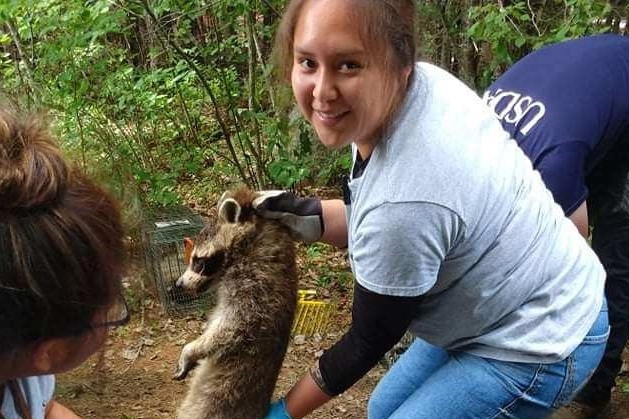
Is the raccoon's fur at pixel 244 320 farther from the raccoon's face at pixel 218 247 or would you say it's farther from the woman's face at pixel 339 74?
the woman's face at pixel 339 74

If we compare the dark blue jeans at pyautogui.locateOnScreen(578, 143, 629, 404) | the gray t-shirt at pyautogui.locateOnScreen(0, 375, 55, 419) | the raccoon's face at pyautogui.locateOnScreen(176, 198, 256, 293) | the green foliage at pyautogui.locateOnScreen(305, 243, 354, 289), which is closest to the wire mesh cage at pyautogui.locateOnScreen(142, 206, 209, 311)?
the green foliage at pyautogui.locateOnScreen(305, 243, 354, 289)

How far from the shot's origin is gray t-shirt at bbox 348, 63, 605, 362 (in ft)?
5.12

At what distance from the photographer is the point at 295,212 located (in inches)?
102

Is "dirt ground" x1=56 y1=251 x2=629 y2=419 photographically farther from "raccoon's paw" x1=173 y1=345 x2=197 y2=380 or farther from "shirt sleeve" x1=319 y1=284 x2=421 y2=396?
"shirt sleeve" x1=319 y1=284 x2=421 y2=396

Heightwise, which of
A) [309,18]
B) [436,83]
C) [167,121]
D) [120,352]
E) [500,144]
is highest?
[309,18]

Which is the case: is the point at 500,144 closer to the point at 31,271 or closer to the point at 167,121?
the point at 31,271

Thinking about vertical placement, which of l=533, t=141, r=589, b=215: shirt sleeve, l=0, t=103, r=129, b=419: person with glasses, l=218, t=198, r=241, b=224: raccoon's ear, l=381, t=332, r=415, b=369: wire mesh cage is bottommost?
l=381, t=332, r=415, b=369: wire mesh cage

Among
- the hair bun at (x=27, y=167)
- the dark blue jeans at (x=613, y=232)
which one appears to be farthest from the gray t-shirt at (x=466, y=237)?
the dark blue jeans at (x=613, y=232)

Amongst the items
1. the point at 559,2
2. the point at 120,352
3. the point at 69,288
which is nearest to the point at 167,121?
the point at 120,352

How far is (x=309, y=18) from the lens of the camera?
162cm

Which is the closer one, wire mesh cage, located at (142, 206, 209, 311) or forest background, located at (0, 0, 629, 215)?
forest background, located at (0, 0, 629, 215)

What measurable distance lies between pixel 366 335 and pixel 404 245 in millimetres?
359

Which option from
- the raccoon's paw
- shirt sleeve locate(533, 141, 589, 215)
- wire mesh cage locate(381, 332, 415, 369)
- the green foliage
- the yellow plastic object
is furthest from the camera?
the green foliage

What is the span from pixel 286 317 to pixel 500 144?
1526mm
